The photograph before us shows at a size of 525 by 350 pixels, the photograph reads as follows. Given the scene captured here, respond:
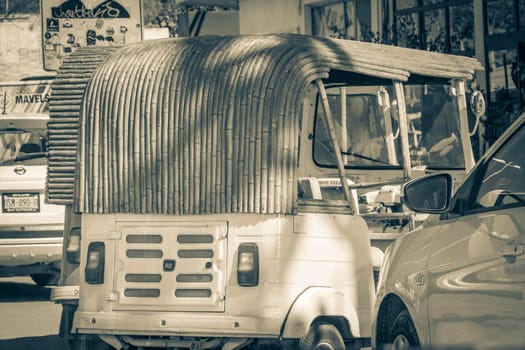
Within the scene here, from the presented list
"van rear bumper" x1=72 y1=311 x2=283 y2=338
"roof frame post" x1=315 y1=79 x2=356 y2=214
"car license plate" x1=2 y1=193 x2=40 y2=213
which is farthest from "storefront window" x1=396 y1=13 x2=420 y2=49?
"van rear bumper" x1=72 y1=311 x2=283 y2=338

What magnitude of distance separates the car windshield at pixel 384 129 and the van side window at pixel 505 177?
405cm

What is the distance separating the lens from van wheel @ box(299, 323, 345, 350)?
277 inches

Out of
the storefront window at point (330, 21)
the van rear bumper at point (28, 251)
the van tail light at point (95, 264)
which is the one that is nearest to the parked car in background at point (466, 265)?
the van tail light at point (95, 264)

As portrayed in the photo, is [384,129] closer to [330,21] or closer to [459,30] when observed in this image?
[459,30]

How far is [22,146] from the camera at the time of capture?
42.2ft

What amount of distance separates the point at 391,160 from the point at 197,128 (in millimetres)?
2719

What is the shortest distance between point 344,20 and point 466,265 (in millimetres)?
16985

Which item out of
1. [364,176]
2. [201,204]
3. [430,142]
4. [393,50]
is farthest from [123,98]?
[430,142]

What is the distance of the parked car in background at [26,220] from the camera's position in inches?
492

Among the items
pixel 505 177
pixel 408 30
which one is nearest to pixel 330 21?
pixel 408 30

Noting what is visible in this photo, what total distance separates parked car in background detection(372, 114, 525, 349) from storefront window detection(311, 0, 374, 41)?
13.6 metres

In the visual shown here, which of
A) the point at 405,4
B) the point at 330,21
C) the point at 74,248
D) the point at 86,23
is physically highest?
the point at 330,21

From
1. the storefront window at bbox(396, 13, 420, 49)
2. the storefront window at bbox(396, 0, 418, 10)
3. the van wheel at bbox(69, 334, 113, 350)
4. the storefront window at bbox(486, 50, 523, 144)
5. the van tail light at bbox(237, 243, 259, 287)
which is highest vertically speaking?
the storefront window at bbox(396, 0, 418, 10)

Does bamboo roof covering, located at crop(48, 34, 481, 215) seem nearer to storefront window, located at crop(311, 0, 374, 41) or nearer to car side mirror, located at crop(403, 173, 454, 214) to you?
car side mirror, located at crop(403, 173, 454, 214)
